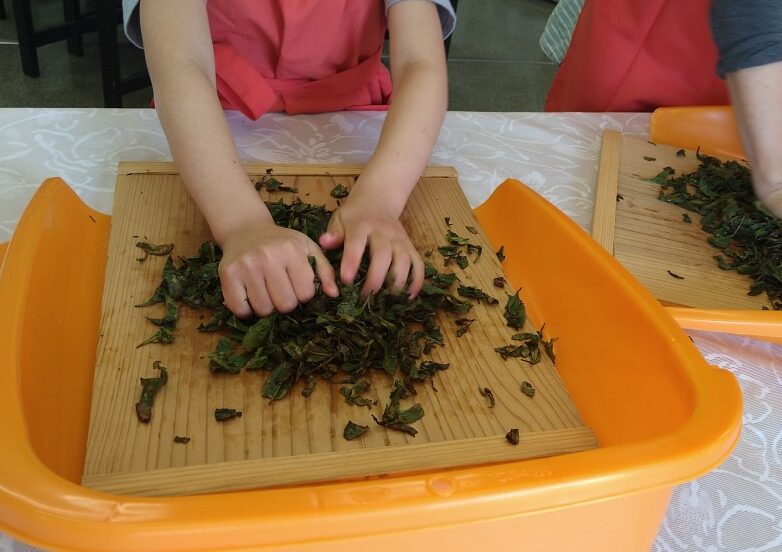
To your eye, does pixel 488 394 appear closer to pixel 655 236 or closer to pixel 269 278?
pixel 269 278

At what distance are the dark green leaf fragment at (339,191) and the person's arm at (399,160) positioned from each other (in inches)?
1.6

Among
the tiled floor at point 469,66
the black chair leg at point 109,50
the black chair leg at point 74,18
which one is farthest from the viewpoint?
the black chair leg at point 74,18

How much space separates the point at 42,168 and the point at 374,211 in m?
0.43

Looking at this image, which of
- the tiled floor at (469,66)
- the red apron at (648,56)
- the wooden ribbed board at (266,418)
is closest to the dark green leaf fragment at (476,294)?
the wooden ribbed board at (266,418)

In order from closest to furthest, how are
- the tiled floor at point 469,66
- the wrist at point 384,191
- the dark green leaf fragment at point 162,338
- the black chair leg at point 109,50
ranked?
the dark green leaf fragment at point 162,338, the wrist at point 384,191, the black chair leg at point 109,50, the tiled floor at point 469,66

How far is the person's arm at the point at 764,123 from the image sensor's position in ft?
2.73

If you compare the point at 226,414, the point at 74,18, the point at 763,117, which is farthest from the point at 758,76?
the point at 74,18

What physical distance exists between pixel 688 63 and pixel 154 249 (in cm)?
90

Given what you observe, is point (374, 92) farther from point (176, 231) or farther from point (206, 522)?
point (206, 522)

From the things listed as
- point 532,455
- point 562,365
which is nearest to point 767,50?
point 562,365

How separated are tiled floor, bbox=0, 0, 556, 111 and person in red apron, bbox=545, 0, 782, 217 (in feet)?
4.22

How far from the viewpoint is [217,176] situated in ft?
2.16

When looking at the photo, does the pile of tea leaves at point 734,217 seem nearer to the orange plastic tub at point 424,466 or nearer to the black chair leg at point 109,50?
the orange plastic tub at point 424,466

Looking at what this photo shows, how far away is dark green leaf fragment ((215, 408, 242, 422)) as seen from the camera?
0.48 m
